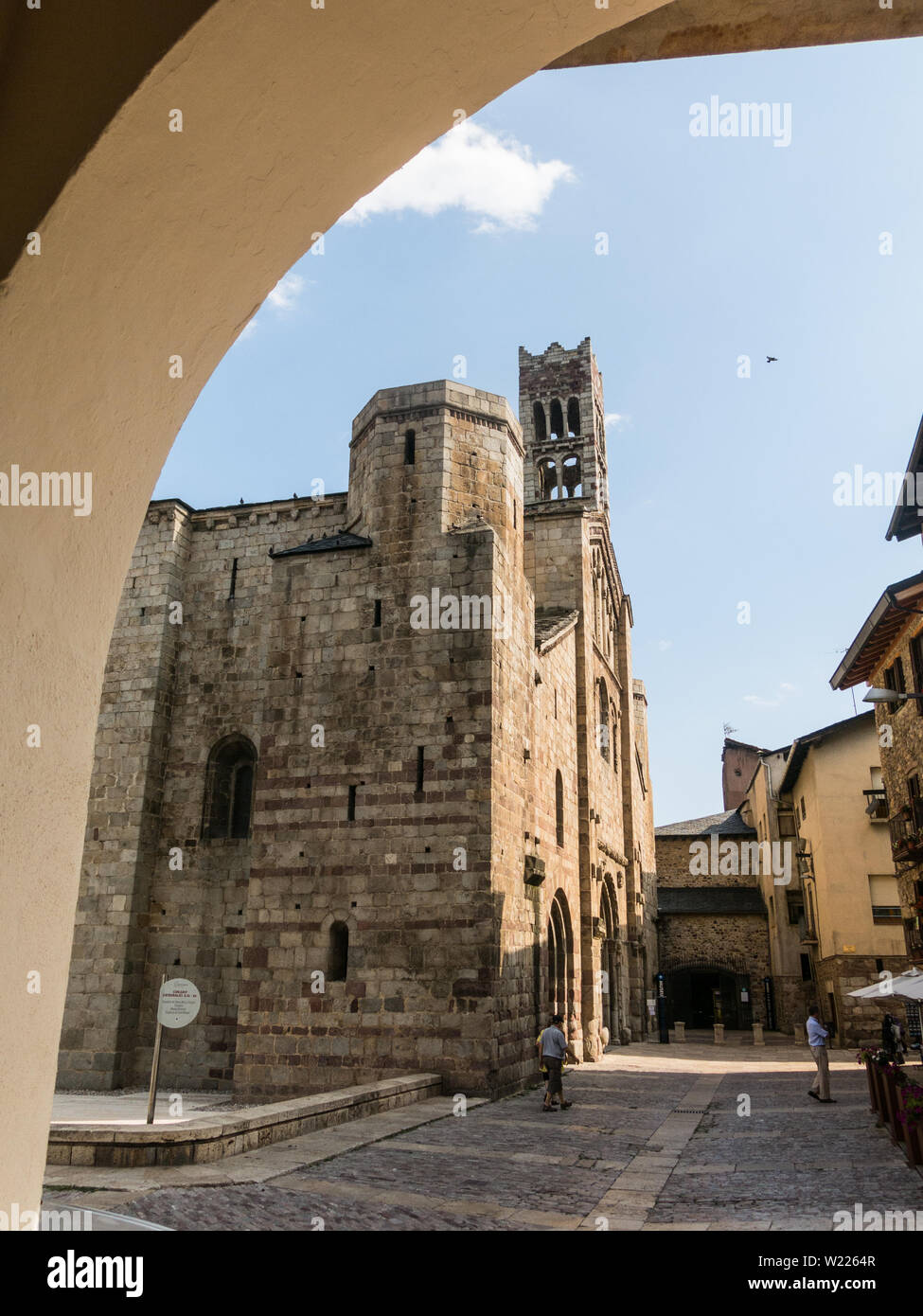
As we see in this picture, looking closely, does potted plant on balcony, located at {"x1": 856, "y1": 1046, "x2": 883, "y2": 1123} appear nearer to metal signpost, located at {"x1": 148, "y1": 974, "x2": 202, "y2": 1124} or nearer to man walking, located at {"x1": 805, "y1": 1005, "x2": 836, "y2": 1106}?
man walking, located at {"x1": 805, "y1": 1005, "x2": 836, "y2": 1106}

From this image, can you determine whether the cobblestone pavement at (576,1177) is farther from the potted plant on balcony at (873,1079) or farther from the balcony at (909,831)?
the balcony at (909,831)

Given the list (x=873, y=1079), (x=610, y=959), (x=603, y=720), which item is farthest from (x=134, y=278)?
(x=603, y=720)

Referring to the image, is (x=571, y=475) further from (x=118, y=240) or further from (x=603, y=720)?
(x=118, y=240)

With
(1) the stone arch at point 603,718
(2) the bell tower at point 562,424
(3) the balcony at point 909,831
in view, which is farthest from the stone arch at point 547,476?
(3) the balcony at point 909,831

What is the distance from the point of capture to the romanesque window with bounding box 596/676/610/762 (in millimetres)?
27969

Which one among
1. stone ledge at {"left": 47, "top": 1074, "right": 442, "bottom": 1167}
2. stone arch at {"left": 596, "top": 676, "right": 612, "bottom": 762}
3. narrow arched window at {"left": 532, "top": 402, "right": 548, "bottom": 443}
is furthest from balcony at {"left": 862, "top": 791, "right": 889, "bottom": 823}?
stone ledge at {"left": 47, "top": 1074, "right": 442, "bottom": 1167}

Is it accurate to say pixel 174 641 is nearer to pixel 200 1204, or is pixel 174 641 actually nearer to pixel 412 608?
pixel 412 608

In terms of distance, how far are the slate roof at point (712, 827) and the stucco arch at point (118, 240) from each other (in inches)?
1795

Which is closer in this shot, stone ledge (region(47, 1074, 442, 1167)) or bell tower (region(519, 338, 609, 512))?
stone ledge (region(47, 1074, 442, 1167))

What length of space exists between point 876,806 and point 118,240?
29.6 meters

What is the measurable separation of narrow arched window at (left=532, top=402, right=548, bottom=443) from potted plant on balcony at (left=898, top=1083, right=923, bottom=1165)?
2849 cm

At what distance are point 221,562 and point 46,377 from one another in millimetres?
20474

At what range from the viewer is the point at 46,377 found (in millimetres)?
1928

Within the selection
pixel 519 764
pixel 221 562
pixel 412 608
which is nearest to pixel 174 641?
pixel 221 562
